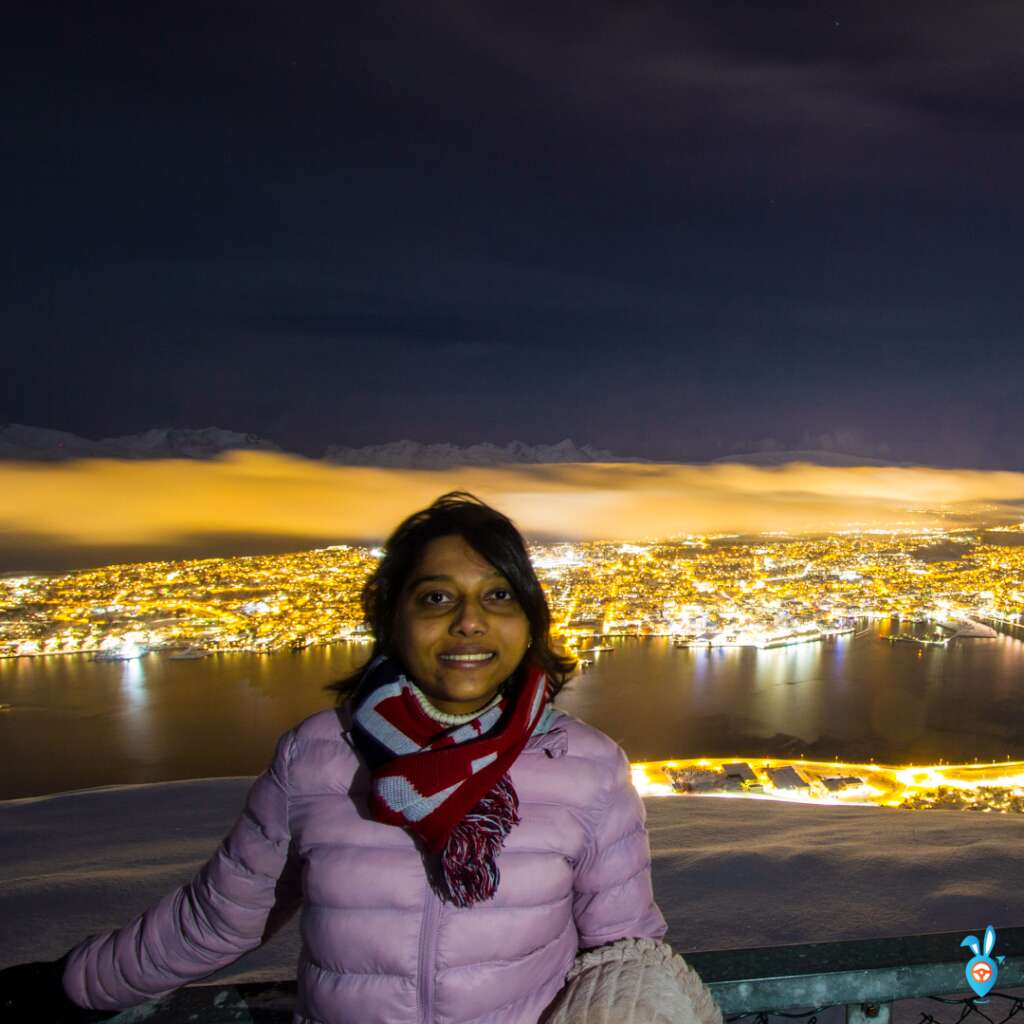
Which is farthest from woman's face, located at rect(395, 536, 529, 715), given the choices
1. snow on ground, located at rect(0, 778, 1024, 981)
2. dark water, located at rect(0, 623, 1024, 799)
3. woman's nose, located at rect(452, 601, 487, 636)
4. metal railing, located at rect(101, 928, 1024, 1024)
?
dark water, located at rect(0, 623, 1024, 799)

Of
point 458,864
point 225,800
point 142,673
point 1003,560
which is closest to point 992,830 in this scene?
point 458,864

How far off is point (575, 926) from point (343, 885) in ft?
0.94

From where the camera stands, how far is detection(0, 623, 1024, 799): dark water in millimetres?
7449

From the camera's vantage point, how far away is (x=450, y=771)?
30.3 inches

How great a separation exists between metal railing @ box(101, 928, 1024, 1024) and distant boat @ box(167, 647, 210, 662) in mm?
11284

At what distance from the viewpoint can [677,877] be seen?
201 cm

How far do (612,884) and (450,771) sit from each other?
24 centimetres

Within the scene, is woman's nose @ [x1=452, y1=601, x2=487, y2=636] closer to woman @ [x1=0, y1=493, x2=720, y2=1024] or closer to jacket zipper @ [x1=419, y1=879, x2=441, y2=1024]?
woman @ [x1=0, y1=493, x2=720, y2=1024]

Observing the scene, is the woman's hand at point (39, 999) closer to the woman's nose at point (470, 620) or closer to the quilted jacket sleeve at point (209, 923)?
the quilted jacket sleeve at point (209, 923)

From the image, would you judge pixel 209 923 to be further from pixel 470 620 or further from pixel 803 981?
pixel 803 981

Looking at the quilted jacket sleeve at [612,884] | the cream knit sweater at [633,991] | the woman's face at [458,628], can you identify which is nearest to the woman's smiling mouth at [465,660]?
the woman's face at [458,628]

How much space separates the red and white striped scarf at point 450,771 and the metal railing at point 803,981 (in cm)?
24

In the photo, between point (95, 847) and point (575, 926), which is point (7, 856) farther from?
point (575, 926)

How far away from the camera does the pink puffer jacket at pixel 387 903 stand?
0.73 m
